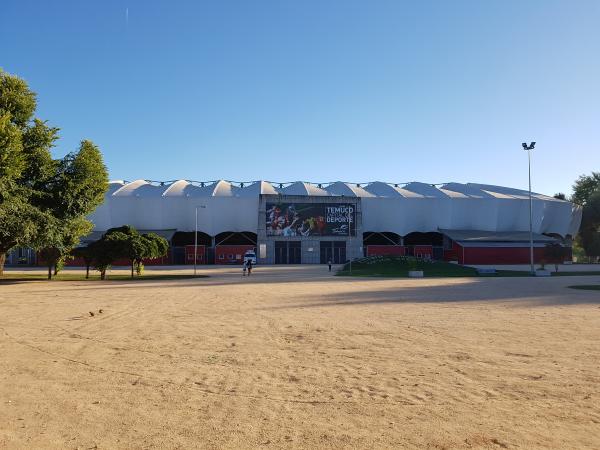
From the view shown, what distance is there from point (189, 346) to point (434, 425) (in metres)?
6.21

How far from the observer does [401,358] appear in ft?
29.7

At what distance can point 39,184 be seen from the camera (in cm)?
3256

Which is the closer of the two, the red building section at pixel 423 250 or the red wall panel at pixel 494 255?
the red wall panel at pixel 494 255

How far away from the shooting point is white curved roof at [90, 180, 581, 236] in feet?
255

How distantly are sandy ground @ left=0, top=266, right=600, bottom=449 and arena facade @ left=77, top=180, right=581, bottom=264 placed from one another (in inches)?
2461

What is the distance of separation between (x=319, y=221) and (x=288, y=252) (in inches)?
283

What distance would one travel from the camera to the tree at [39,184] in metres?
27.3

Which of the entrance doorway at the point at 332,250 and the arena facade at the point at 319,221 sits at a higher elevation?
the arena facade at the point at 319,221

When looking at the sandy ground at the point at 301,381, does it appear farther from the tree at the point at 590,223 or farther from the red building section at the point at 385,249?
the tree at the point at 590,223

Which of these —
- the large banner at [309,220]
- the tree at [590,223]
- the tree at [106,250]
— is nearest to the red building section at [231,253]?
the large banner at [309,220]

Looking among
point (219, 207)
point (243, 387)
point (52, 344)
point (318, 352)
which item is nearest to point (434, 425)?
point (243, 387)

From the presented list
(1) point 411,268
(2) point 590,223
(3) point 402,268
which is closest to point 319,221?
(3) point 402,268

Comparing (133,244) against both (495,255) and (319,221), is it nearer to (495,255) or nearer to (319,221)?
(319,221)

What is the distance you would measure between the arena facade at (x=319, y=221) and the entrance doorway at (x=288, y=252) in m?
0.16
